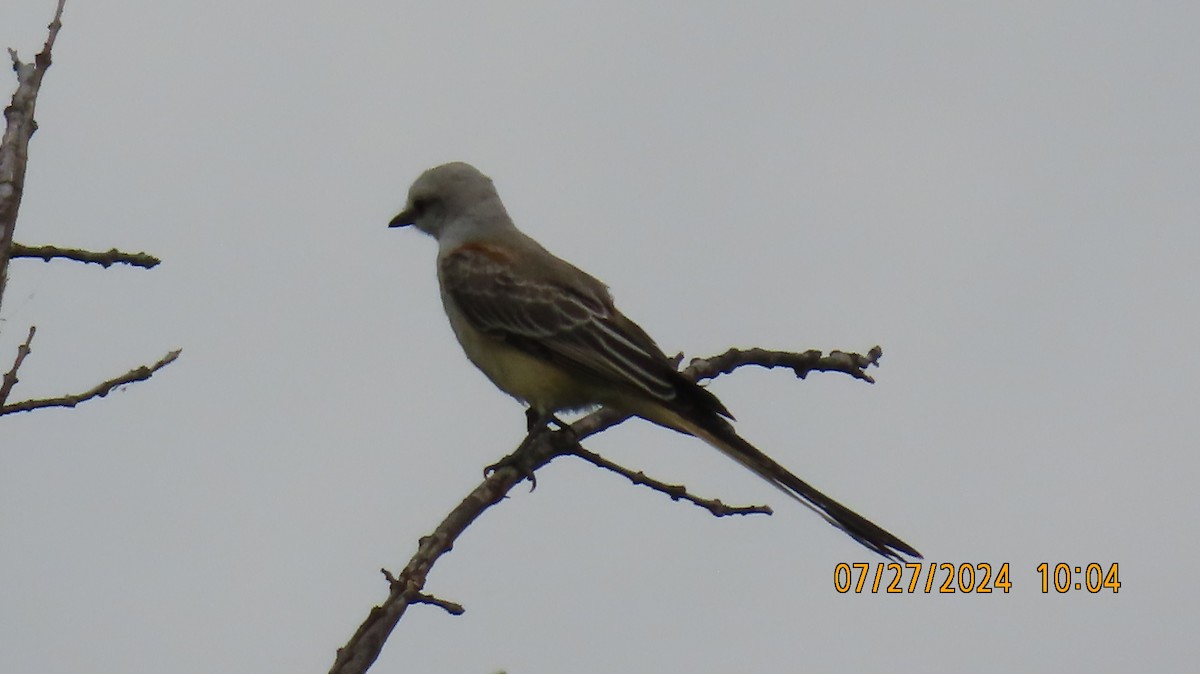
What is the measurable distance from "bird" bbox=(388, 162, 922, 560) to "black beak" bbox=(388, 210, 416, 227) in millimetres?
32

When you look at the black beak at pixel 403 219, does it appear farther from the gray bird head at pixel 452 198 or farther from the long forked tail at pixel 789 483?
Result: the long forked tail at pixel 789 483

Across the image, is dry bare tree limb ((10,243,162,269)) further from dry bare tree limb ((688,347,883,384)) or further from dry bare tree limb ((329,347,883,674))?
dry bare tree limb ((688,347,883,384))

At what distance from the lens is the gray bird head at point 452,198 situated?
9766 millimetres

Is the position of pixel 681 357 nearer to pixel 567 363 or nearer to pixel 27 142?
pixel 567 363

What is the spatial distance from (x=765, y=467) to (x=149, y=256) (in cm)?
314

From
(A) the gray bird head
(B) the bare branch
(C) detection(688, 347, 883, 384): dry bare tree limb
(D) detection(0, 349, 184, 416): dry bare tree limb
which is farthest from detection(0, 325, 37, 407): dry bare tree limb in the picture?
(A) the gray bird head

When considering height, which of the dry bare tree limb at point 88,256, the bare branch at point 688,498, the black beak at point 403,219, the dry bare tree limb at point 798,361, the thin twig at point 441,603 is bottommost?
the thin twig at point 441,603

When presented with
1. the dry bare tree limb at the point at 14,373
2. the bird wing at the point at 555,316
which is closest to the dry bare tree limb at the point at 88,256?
the dry bare tree limb at the point at 14,373

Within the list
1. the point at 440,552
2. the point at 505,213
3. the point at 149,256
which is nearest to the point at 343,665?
the point at 440,552

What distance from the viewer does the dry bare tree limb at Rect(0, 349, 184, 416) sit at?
443 cm

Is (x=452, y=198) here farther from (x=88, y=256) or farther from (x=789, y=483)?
(x=88, y=256)

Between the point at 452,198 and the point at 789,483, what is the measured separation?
4055mm

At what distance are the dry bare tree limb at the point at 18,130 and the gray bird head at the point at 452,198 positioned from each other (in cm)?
493

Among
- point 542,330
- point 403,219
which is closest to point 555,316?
point 542,330
